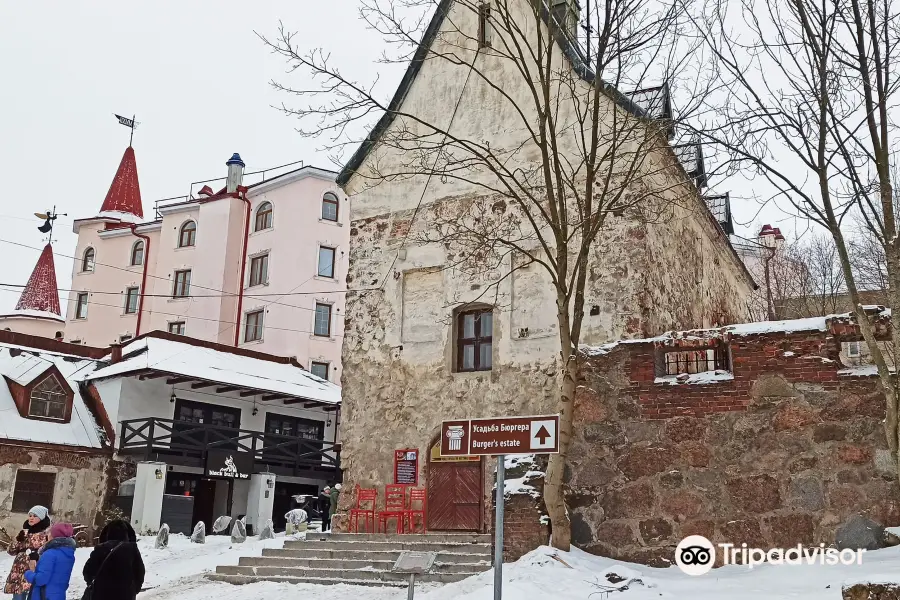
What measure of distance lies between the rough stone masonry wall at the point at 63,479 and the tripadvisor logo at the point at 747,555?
17.8m

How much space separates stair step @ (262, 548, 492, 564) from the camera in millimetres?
12273

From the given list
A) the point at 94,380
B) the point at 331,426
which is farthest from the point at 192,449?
the point at 331,426

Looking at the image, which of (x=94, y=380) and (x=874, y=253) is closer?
(x=874, y=253)

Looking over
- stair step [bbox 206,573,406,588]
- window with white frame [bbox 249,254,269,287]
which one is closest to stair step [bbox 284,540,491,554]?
stair step [bbox 206,573,406,588]

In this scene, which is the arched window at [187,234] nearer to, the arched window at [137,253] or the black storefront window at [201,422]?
the arched window at [137,253]

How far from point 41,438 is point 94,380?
302cm

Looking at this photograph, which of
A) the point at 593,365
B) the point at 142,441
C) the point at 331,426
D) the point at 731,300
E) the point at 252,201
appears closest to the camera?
the point at 593,365

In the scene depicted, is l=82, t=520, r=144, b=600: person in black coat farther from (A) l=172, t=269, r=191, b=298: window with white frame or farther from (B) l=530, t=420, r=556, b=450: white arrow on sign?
(A) l=172, t=269, r=191, b=298: window with white frame

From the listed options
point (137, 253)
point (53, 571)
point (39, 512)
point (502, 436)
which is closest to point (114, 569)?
point (53, 571)

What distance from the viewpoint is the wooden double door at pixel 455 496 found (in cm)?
1532

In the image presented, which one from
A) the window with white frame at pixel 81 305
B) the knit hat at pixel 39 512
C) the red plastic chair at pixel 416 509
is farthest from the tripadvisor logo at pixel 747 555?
the window with white frame at pixel 81 305

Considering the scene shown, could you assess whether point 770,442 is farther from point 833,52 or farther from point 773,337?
point 833,52

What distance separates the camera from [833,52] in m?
9.52

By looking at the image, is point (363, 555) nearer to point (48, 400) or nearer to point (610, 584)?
point (610, 584)
